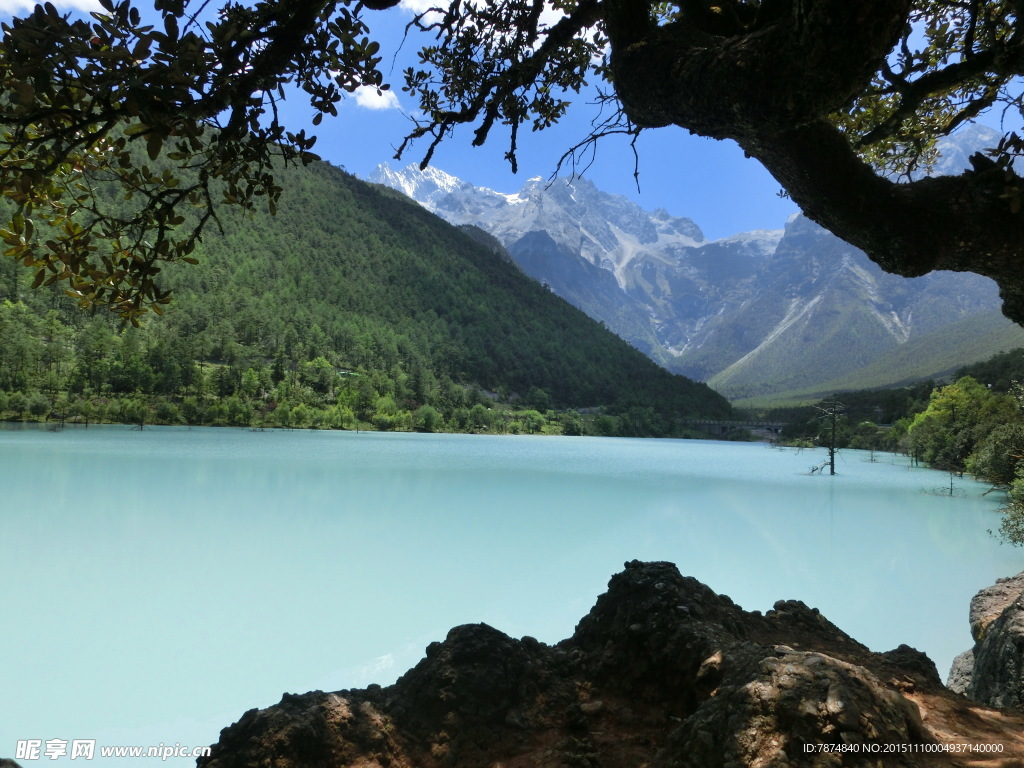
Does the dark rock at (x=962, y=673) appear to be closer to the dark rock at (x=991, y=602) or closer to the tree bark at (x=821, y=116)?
the dark rock at (x=991, y=602)

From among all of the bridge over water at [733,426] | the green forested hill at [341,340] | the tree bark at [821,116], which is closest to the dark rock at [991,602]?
the tree bark at [821,116]

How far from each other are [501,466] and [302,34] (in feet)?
95.1

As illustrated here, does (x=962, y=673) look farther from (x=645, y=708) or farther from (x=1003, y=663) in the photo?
(x=645, y=708)

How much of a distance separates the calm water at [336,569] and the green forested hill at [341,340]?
126 ft

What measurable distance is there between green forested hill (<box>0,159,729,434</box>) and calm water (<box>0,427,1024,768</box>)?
3843 centimetres

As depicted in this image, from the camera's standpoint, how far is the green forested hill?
5628cm

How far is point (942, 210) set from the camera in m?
2.01

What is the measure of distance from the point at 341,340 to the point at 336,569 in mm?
75856

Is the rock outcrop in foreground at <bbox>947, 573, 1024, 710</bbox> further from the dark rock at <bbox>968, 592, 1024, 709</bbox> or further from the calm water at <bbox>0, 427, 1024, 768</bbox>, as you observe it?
the calm water at <bbox>0, 427, 1024, 768</bbox>

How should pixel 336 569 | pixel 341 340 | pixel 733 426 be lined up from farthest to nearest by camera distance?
pixel 733 426, pixel 341 340, pixel 336 569

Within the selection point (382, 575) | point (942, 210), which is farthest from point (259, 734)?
point (382, 575)

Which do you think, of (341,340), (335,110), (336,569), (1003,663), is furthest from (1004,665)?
(341,340)

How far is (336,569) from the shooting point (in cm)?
1002

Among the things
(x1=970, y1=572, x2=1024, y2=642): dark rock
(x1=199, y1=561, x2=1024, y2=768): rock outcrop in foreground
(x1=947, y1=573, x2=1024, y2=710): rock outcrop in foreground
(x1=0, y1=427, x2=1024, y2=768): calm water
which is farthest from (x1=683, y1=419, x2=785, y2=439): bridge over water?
(x1=199, y1=561, x2=1024, y2=768): rock outcrop in foreground
